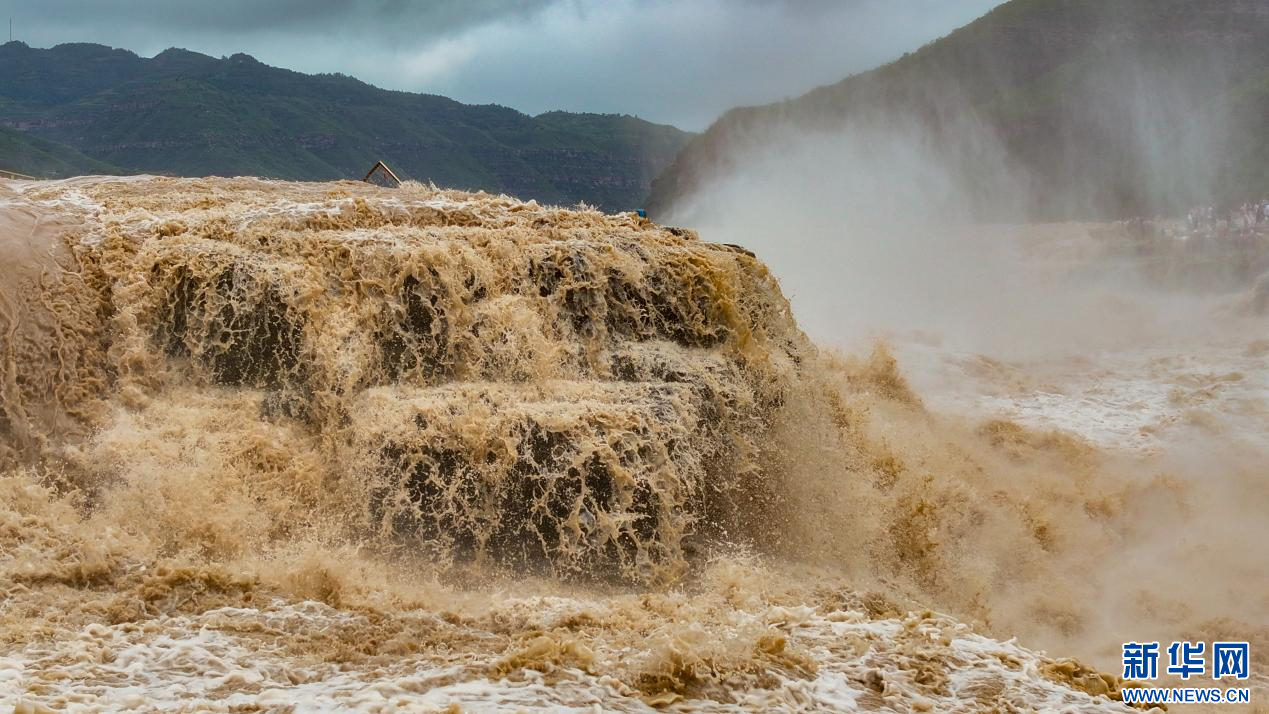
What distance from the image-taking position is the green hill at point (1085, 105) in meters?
27.7

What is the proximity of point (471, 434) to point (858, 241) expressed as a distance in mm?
19980

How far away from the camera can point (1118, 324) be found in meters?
18.6

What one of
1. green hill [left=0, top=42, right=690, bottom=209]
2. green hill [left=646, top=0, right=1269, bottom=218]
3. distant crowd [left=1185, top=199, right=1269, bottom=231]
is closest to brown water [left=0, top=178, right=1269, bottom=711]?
distant crowd [left=1185, top=199, right=1269, bottom=231]

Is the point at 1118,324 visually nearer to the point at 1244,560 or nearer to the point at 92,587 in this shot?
the point at 1244,560

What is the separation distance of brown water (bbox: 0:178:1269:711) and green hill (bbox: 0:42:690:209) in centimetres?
4864

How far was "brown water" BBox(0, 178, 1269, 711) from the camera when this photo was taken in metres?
4.78

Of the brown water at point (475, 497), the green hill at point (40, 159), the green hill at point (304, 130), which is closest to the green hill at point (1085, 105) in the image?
the green hill at point (304, 130)

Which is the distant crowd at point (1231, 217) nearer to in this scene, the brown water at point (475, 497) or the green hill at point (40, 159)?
the brown water at point (475, 497)

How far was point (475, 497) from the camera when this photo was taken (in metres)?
6.18

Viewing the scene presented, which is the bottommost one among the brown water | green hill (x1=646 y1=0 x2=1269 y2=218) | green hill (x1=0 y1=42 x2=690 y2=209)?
the brown water

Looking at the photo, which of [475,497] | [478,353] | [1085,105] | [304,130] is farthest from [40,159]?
[475,497]

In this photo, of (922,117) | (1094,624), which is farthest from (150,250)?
(922,117)

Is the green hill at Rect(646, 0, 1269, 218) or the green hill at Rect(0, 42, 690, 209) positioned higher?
the green hill at Rect(0, 42, 690, 209)

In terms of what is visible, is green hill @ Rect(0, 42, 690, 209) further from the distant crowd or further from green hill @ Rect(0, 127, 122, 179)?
the distant crowd
